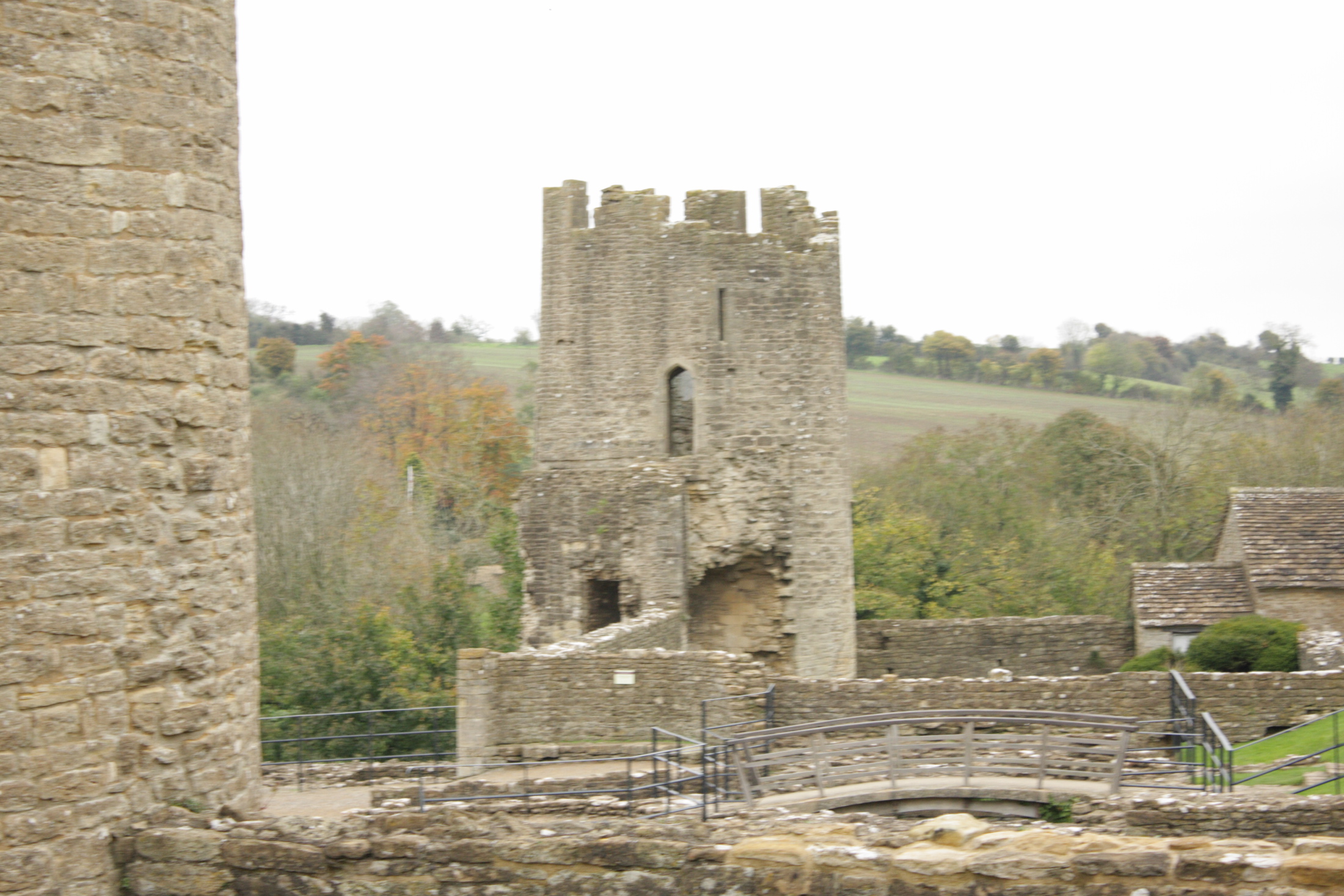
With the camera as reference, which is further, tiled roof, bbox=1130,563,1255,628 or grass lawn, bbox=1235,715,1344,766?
tiled roof, bbox=1130,563,1255,628

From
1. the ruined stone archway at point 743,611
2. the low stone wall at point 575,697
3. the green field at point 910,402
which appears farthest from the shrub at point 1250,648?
the green field at point 910,402

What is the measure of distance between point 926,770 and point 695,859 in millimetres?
9776


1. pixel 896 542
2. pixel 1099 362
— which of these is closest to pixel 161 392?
pixel 896 542

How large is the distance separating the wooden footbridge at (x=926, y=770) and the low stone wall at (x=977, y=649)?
8559mm

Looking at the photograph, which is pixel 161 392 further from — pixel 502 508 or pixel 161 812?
pixel 502 508

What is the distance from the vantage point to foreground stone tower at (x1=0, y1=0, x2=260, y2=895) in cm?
444

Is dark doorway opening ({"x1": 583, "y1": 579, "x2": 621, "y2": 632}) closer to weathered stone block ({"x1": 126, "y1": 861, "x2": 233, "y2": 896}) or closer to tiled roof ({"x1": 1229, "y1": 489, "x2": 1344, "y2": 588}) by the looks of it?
tiled roof ({"x1": 1229, "y1": 489, "x2": 1344, "y2": 588})

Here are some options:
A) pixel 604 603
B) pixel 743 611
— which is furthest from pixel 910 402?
pixel 604 603

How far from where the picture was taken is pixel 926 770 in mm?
13609

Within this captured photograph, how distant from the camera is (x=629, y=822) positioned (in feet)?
15.4

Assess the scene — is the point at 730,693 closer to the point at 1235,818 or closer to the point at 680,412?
the point at 680,412

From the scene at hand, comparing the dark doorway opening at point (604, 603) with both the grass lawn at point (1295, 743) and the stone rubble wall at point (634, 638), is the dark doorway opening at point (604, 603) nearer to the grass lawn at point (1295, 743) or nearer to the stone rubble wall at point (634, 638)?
the stone rubble wall at point (634, 638)

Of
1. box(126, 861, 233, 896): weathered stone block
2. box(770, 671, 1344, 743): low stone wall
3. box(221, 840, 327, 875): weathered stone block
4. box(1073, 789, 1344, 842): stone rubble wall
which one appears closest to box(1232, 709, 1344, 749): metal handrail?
box(770, 671, 1344, 743): low stone wall

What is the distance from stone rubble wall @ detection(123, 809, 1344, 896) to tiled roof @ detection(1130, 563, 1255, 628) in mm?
19875
